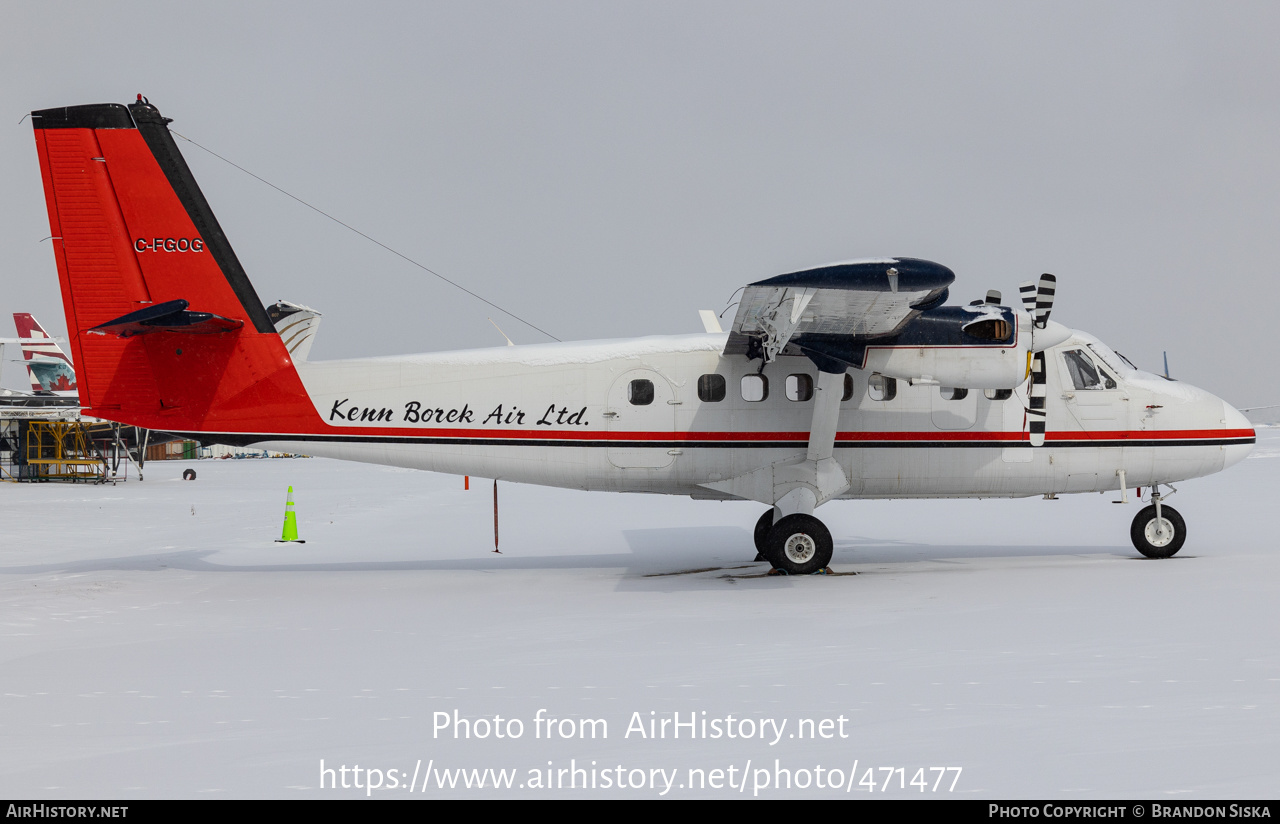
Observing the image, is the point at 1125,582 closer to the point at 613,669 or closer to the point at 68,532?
the point at 613,669

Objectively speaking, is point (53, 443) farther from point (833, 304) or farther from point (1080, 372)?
point (1080, 372)

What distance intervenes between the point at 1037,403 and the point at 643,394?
512cm

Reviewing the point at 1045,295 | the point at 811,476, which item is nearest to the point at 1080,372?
the point at 1045,295

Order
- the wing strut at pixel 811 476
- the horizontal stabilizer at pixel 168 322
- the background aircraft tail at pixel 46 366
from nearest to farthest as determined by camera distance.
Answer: the horizontal stabilizer at pixel 168 322, the wing strut at pixel 811 476, the background aircraft tail at pixel 46 366

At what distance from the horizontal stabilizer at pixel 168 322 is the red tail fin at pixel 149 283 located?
0.04 m

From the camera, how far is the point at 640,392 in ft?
35.9

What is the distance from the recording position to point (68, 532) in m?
15.5

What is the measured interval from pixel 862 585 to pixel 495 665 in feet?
16.6

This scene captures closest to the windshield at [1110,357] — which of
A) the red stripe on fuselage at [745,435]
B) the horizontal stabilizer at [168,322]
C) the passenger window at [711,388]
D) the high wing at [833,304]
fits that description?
the red stripe on fuselage at [745,435]

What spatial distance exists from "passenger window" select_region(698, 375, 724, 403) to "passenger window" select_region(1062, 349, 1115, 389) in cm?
477

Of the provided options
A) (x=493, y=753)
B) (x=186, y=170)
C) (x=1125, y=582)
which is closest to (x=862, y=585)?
(x=1125, y=582)

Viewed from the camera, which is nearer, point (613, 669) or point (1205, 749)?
point (1205, 749)

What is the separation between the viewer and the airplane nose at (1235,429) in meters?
11.2

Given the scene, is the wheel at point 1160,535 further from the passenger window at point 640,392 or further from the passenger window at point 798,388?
the passenger window at point 640,392
